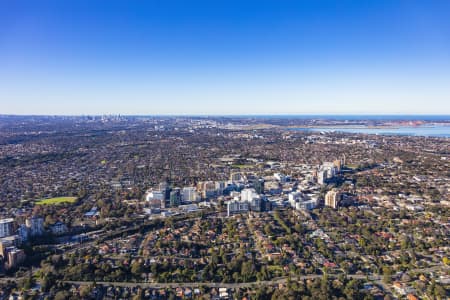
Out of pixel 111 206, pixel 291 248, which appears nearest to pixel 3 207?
pixel 111 206

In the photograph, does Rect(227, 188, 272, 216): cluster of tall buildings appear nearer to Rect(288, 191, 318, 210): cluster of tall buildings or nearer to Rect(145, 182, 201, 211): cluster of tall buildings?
Rect(288, 191, 318, 210): cluster of tall buildings

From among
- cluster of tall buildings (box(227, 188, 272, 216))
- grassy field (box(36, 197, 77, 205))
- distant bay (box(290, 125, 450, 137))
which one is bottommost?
grassy field (box(36, 197, 77, 205))

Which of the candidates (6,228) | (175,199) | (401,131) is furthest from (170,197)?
(401,131)

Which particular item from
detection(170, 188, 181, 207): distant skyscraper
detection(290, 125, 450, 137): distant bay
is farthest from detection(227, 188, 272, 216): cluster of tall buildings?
detection(290, 125, 450, 137): distant bay

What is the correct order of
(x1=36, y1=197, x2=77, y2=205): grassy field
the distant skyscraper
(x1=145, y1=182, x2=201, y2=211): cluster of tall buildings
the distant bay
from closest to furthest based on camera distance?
(x1=145, y1=182, x2=201, y2=211): cluster of tall buildings < the distant skyscraper < (x1=36, y1=197, x2=77, y2=205): grassy field < the distant bay

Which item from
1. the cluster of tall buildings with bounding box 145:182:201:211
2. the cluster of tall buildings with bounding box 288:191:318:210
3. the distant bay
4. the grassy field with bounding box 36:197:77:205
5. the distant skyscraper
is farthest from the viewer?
the distant bay

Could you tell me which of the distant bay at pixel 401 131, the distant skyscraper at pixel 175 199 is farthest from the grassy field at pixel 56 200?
the distant bay at pixel 401 131

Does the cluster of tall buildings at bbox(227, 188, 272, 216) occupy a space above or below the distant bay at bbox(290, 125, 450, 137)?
below

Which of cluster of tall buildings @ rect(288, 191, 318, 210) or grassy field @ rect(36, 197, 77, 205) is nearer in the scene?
cluster of tall buildings @ rect(288, 191, 318, 210)

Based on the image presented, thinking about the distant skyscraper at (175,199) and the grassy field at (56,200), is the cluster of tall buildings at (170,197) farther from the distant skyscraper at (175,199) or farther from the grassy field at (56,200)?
the grassy field at (56,200)

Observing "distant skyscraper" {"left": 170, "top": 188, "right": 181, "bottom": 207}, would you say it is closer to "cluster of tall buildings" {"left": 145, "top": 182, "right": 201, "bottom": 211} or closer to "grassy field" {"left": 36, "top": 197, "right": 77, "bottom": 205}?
"cluster of tall buildings" {"left": 145, "top": 182, "right": 201, "bottom": 211}

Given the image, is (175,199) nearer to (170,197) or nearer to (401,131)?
(170,197)

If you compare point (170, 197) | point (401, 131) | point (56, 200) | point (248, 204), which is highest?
point (401, 131)
